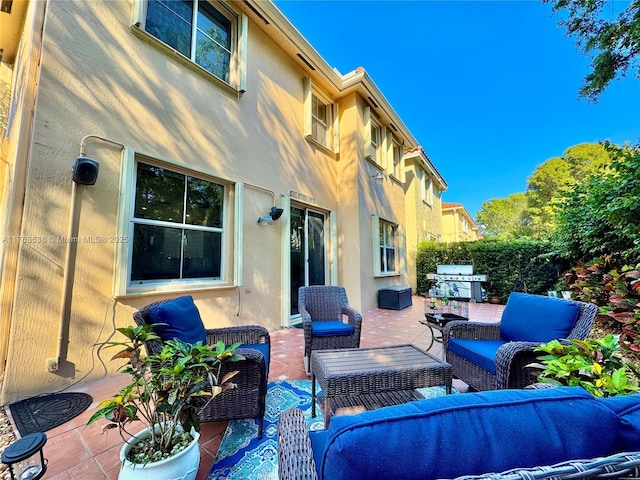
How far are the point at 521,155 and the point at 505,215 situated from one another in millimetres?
7863

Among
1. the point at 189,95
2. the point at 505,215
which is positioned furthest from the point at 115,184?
the point at 505,215

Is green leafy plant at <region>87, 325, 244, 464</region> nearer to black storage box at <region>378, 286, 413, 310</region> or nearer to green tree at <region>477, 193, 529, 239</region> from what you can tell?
black storage box at <region>378, 286, 413, 310</region>

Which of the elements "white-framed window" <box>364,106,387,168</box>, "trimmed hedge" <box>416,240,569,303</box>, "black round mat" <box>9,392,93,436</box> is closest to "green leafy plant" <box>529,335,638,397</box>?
"black round mat" <box>9,392,93,436</box>

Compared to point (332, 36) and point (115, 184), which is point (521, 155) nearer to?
point (332, 36)

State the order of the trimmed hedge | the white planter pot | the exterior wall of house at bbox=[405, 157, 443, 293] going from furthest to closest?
the exterior wall of house at bbox=[405, 157, 443, 293] → the trimmed hedge → the white planter pot

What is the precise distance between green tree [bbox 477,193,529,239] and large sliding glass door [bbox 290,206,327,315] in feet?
68.0

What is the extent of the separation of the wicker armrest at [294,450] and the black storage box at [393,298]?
6.27 m

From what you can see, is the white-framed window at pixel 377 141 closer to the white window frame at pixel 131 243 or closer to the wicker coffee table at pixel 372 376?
the white window frame at pixel 131 243

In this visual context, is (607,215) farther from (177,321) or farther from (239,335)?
(177,321)

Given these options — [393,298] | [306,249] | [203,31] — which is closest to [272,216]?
[306,249]

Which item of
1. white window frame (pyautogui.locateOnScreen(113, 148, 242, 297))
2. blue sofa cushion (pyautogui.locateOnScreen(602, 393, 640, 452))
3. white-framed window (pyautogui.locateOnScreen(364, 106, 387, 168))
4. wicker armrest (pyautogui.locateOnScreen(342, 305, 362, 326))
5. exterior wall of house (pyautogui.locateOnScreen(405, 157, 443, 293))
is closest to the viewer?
blue sofa cushion (pyautogui.locateOnScreen(602, 393, 640, 452))

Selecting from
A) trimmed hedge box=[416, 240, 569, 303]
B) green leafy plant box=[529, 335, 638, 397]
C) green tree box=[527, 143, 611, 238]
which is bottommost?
green leafy plant box=[529, 335, 638, 397]

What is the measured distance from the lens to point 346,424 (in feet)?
2.24

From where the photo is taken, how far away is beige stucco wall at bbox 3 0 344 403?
263 centimetres
